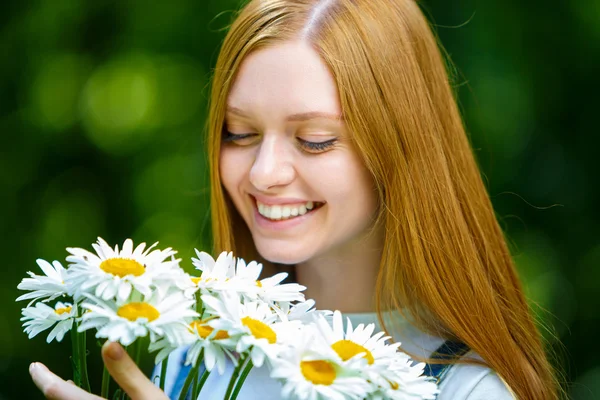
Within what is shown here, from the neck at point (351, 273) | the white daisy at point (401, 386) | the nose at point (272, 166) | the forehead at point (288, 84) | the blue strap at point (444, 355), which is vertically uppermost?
the forehead at point (288, 84)

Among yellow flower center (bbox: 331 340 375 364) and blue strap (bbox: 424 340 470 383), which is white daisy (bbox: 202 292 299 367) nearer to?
yellow flower center (bbox: 331 340 375 364)

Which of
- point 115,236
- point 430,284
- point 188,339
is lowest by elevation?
point 115,236

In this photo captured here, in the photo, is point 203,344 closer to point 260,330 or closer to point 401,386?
point 260,330

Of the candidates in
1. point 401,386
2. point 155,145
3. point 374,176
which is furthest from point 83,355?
point 155,145

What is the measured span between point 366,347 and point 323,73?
0.55 m

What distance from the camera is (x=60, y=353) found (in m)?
2.50

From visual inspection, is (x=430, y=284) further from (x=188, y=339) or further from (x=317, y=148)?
(x=188, y=339)

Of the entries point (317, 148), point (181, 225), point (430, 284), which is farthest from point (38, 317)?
point (181, 225)

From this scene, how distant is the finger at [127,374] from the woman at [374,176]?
0.41m

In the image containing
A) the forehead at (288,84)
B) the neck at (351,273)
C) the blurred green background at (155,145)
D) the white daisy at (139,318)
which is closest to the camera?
the white daisy at (139,318)

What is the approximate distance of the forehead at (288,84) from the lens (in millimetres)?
1229

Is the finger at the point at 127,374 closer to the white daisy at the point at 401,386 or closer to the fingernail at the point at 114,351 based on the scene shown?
the fingernail at the point at 114,351

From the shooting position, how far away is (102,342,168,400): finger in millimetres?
825

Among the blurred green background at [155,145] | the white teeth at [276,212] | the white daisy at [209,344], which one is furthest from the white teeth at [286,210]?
the blurred green background at [155,145]
